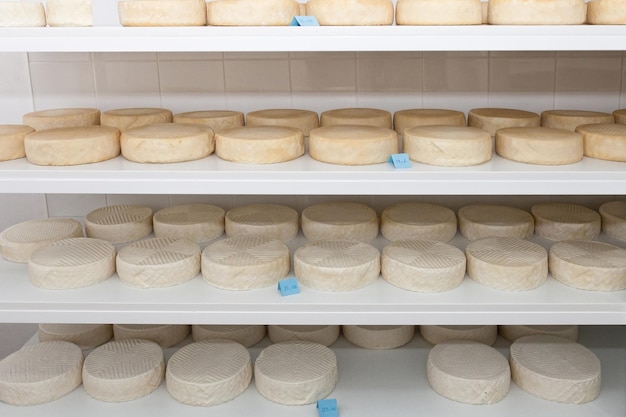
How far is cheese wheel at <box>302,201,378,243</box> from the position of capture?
184cm

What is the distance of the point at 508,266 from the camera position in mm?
1579

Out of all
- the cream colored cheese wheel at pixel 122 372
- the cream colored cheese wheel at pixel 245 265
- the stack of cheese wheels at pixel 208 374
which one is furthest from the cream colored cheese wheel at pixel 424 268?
the cream colored cheese wheel at pixel 122 372

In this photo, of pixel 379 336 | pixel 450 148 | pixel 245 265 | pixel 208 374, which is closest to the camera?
pixel 450 148

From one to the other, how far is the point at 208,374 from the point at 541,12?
1224 millimetres

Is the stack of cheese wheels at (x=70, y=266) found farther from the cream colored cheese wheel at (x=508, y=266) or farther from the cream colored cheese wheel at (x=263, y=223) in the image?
the cream colored cheese wheel at (x=508, y=266)

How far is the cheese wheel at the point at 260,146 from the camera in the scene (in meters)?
1.53

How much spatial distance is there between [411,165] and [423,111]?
436 mm

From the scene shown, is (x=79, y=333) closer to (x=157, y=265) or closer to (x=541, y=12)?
(x=157, y=265)

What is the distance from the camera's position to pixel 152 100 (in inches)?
84.4

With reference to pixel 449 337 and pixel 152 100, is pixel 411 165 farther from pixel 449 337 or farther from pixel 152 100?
pixel 152 100

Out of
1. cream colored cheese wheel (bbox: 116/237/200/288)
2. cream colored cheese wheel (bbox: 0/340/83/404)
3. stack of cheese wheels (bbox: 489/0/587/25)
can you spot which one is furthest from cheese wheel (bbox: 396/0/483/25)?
cream colored cheese wheel (bbox: 0/340/83/404)

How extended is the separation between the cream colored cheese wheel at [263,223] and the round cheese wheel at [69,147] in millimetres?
437

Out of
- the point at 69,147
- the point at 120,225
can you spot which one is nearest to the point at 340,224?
the point at 120,225

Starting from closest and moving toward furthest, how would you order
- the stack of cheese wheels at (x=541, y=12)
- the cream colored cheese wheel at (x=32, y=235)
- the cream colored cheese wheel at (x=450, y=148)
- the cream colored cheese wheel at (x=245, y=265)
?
the stack of cheese wheels at (x=541, y=12), the cream colored cheese wheel at (x=450, y=148), the cream colored cheese wheel at (x=245, y=265), the cream colored cheese wheel at (x=32, y=235)
